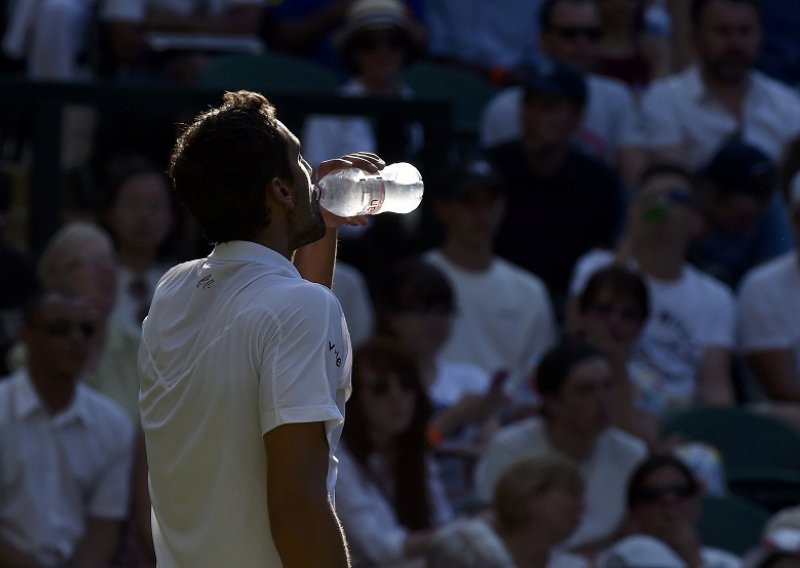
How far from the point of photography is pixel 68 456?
6.29 metres

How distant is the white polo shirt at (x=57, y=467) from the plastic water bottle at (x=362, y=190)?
10.9ft

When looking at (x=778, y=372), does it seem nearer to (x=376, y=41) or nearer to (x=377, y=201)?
(x=376, y=41)

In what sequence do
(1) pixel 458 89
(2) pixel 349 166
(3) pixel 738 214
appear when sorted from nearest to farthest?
(2) pixel 349 166 → (3) pixel 738 214 → (1) pixel 458 89

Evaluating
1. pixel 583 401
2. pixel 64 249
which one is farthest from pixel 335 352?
pixel 64 249

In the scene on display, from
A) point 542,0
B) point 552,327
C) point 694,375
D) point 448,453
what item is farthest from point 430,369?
point 542,0

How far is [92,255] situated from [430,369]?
5.15ft

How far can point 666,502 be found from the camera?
634 centimetres

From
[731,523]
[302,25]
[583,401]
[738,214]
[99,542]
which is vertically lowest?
[99,542]

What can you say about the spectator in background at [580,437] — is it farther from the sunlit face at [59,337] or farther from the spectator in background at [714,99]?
the spectator in background at [714,99]

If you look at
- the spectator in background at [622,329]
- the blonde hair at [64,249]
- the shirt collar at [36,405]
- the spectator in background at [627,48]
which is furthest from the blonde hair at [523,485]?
the spectator in background at [627,48]

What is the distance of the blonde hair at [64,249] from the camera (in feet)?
22.1

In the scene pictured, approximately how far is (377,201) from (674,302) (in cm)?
485

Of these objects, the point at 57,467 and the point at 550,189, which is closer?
the point at 57,467

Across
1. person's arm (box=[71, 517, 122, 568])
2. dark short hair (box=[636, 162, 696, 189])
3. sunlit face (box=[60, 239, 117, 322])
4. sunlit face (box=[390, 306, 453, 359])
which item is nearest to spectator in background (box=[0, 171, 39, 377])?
sunlit face (box=[60, 239, 117, 322])
